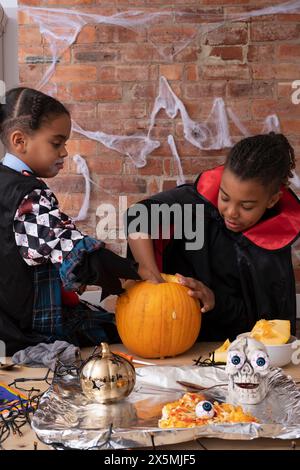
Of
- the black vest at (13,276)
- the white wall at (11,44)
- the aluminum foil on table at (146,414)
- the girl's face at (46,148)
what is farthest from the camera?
the white wall at (11,44)

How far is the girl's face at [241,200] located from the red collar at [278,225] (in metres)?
0.03

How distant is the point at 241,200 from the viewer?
152 centimetres

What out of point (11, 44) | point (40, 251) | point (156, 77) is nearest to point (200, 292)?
point (40, 251)

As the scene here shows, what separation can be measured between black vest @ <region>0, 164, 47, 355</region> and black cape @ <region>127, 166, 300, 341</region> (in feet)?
1.12

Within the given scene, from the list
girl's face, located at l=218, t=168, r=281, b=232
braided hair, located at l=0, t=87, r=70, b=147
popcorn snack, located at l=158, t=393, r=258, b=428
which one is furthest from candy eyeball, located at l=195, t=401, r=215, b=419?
braided hair, located at l=0, t=87, r=70, b=147

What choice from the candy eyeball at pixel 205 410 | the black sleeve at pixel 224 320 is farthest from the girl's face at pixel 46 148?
the candy eyeball at pixel 205 410

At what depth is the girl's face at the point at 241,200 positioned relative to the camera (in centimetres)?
151

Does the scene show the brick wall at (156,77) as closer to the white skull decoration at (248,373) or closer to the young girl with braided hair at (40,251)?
the young girl with braided hair at (40,251)

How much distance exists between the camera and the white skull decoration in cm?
97

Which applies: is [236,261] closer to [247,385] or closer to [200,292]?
[200,292]

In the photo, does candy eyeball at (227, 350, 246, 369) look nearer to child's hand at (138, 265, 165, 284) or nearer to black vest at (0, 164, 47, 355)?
child's hand at (138, 265, 165, 284)

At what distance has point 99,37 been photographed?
2877mm

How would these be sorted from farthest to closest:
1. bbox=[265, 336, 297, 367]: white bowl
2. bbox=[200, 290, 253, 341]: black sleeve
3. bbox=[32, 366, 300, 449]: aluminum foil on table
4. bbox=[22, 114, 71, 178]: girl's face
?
1. bbox=[200, 290, 253, 341]: black sleeve
2. bbox=[22, 114, 71, 178]: girl's face
3. bbox=[265, 336, 297, 367]: white bowl
4. bbox=[32, 366, 300, 449]: aluminum foil on table

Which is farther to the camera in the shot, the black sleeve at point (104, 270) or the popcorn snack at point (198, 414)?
the black sleeve at point (104, 270)
